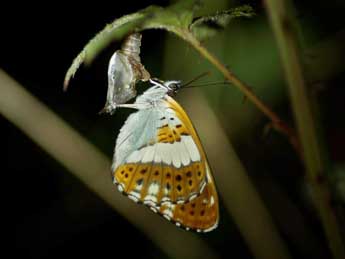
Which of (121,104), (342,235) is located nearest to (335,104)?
(121,104)

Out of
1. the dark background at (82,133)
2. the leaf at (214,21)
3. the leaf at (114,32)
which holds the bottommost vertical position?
the dark background at (82,133)

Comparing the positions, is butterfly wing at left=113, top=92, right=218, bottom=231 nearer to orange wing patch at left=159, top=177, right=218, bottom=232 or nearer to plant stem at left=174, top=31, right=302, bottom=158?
orange wing patch at left=159, top=177, right=218, bottom=232

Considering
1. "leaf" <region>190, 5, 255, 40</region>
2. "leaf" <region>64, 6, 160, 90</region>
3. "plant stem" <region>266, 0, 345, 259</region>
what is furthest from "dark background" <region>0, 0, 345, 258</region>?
"plant stem" <region>266, 0, 345, 259</region>

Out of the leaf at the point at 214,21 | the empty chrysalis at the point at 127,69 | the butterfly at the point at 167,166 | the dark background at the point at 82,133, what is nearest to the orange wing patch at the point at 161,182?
the butterfly at the point at 167,166

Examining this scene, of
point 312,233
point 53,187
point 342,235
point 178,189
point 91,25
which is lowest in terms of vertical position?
point 312,233

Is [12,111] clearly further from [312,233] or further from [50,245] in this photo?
[312,233]

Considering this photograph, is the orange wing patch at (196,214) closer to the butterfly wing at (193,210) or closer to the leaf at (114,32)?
the butterfly wing at (193,210)
